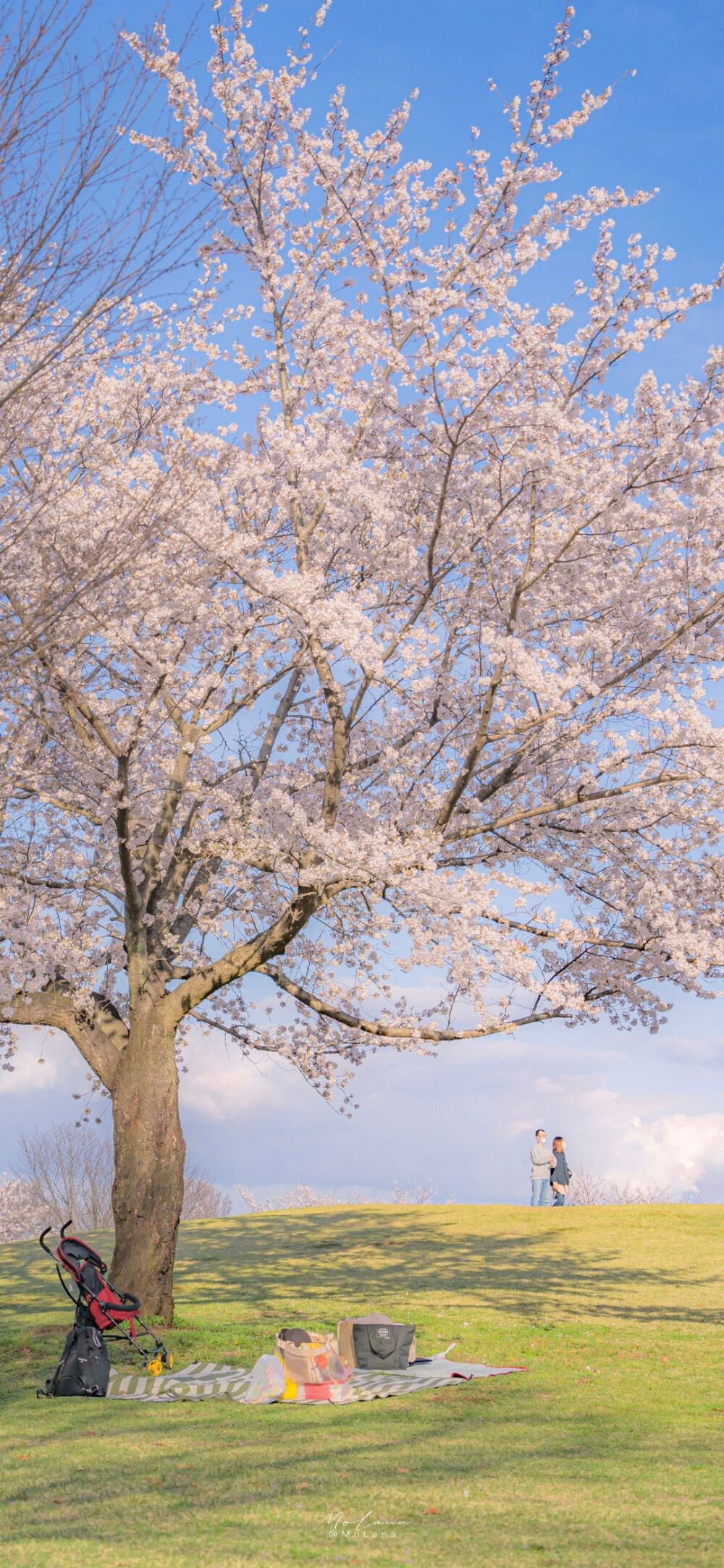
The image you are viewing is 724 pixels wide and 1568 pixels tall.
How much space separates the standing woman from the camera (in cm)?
2416

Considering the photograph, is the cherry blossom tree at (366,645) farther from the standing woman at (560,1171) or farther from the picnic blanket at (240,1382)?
the standing woman at (560,1171)

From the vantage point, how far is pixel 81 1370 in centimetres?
992

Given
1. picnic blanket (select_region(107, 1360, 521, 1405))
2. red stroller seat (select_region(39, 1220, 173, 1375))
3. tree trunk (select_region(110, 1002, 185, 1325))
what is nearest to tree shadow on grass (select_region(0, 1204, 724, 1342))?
tree trunk (select_region(110, 1002, 185, 1325))

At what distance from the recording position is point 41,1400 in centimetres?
974

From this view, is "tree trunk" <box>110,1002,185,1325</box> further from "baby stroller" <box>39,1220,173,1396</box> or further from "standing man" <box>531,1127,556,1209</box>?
"standing man" <box>531,1127,556,1209</box>

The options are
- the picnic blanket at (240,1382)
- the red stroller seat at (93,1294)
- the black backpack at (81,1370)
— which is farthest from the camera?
the black backpack at (81,1370)

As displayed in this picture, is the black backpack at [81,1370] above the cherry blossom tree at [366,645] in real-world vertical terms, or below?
below

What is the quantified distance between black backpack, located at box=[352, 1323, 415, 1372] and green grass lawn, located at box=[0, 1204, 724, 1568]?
92cm

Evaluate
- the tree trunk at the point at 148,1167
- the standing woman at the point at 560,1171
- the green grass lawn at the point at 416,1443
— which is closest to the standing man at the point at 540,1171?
the standing woman at the point at 560,1171

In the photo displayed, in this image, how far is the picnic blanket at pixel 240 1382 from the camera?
9648 millimetres

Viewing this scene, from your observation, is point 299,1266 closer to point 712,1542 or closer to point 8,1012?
point 8,1012

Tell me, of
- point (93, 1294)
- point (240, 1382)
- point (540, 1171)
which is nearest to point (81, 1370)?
point (93, 1294)

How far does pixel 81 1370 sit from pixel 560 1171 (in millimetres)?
16499

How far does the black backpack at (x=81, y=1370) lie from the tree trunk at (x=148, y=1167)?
7.15 ft
